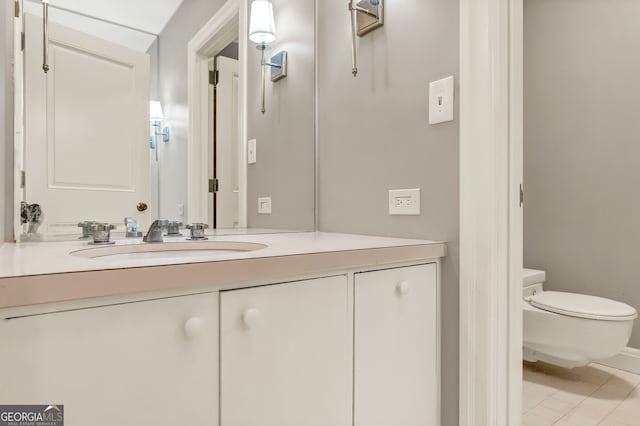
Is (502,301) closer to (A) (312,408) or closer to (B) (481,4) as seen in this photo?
(A) (312,408)

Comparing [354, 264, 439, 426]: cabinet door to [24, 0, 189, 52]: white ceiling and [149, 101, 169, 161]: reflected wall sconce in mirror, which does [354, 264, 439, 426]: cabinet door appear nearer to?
[149, 101, 169, 161]: reflected wall sconce in mirror

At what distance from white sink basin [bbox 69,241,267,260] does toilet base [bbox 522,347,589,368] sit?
175 cm

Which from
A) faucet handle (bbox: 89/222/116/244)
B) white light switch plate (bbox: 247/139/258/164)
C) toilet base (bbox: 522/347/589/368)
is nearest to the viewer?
faucet handle (bbox: 89/222/116/244)

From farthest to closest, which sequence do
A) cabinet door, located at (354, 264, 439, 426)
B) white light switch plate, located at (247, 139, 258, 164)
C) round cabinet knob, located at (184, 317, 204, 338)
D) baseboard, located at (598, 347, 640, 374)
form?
1. baseboard, located at (598, 347, 640, 374)
2. white light switch plate, located at (247, 139, 258, 164)
3. cabinet door, located at (354, 264, 439, 426)
4. round cabinet knob, located at (184, 317, 204, 338)

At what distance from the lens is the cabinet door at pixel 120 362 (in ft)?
1.61

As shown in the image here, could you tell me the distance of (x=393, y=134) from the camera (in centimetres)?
121

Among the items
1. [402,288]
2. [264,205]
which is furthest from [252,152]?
[402,288]

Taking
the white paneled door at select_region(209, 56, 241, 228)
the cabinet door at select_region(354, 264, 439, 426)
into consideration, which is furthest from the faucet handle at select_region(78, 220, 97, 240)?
the cabinet door at select_region(354, 264, 439, 426)

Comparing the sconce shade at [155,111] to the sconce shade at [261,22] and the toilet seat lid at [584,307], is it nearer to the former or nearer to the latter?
the sconce shade at [261,22]

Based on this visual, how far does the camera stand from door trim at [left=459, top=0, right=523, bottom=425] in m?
0.95

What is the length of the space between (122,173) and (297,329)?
79cm

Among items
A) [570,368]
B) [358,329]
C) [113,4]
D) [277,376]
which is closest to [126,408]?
[277,376]

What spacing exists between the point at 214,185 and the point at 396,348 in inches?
35.5

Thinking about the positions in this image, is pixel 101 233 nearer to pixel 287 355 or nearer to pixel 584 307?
pixel 287 355
